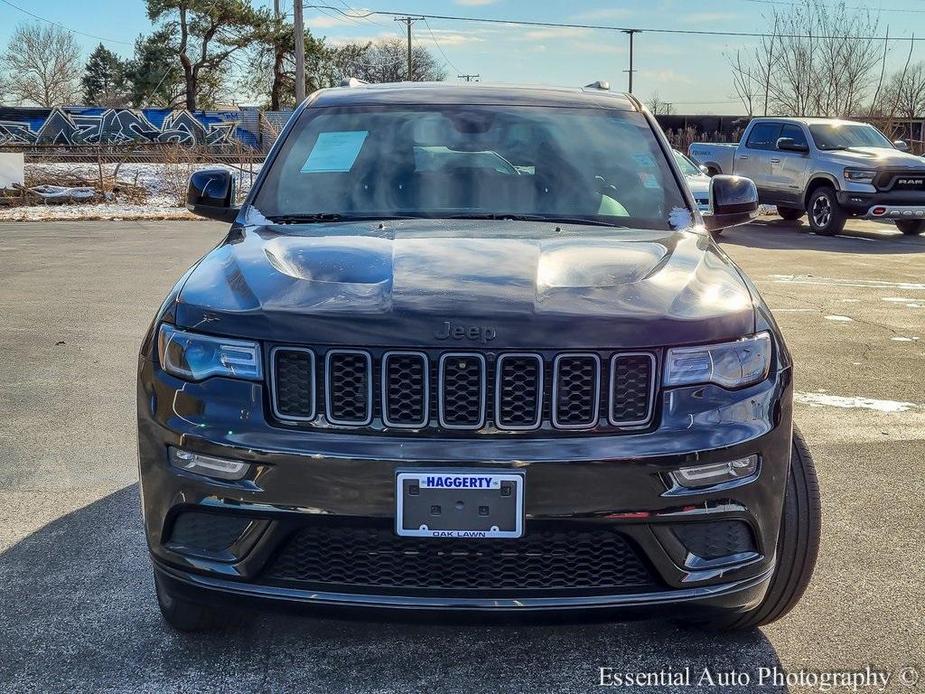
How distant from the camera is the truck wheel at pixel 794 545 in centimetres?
280

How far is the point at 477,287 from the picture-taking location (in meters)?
2.62

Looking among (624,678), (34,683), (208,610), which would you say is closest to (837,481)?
(624,678)

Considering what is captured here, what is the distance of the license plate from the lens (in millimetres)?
2354

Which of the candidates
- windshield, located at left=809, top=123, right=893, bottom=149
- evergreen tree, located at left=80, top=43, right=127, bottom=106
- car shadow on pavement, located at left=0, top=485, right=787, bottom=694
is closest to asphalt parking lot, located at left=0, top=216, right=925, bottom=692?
car shadow on pavement, located at left=0, top=485, right=787, bottom=694

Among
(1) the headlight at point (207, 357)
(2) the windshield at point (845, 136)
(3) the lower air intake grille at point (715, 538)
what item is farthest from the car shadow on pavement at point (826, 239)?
(1) the headlight at point (207, 357)

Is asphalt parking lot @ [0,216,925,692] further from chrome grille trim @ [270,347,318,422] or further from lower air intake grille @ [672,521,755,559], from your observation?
chrome grille trim @ [270,347,318,422]

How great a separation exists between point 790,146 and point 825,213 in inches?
53.6

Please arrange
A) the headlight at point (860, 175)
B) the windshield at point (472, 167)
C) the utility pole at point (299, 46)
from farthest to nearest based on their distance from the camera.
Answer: the utility pole at point (299, 46) < the headlight at point (860, 175) < the windshield at point (472, 167)

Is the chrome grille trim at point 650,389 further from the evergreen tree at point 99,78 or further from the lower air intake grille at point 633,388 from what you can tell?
the evergreen tree at point 99,78

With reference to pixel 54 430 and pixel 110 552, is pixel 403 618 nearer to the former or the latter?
pixel 110 552

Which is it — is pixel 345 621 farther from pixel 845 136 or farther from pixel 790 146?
pixel 845 136

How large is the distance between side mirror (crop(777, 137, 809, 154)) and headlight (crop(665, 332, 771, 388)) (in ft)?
52.4

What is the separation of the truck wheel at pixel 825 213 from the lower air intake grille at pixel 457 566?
613 inches

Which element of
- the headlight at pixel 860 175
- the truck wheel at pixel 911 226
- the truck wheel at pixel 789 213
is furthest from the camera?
Result: the truck wheel at pixel 789 213
